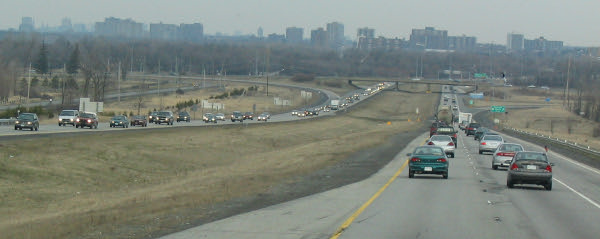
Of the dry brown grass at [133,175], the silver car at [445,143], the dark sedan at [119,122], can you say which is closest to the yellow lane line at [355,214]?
the dry brown grass at [133,175]

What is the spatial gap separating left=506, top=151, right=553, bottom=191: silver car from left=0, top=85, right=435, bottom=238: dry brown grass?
8649 millimetres

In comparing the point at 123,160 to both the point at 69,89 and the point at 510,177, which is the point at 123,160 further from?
the point at 69,89

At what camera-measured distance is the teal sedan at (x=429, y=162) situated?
31812mm

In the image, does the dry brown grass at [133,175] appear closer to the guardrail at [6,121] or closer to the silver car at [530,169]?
the silver car at [530,169]

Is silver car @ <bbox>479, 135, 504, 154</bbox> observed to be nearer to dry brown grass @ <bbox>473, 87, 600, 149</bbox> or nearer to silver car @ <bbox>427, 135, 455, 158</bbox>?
silver car @ <bbox>427, 135, 455, 158</bbox>

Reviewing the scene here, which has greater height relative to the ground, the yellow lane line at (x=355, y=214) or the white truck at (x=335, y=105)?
the yellow lane line at (x=355, y=214)

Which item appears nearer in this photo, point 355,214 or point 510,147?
point 355,214

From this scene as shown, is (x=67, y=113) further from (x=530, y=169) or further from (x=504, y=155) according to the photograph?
(x=530, y=169)

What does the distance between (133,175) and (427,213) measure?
24361 millimetres

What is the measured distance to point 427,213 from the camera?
2050 centimetres

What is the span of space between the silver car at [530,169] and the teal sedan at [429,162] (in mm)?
3924

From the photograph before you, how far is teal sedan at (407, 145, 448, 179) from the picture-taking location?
104ft

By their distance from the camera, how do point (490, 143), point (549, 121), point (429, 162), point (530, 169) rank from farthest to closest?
point (549, 121)
point (490, 143)
point (429, 162)
point (530, 169)

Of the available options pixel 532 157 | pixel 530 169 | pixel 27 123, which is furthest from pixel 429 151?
pixel 27 123
